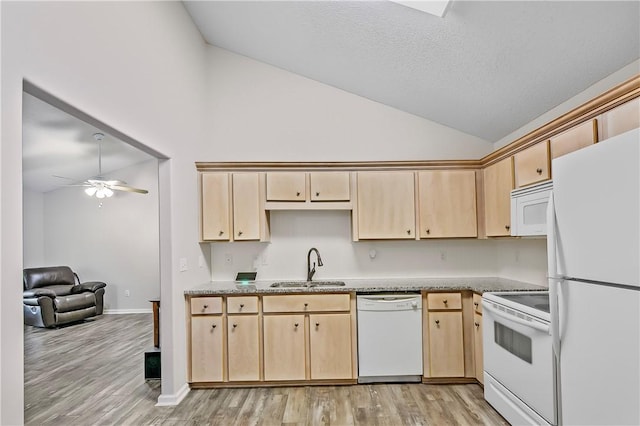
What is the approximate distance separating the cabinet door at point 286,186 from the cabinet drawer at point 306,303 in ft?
3.21

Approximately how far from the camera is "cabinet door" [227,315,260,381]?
3.37 m

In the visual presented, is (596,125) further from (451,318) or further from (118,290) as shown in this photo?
(118,290)

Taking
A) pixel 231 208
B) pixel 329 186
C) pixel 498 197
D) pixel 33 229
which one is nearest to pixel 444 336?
pixel 498 197

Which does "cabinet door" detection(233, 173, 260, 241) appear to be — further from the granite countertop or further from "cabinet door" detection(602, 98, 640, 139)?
"cabinet door" detection(602, 98, 640, 139)

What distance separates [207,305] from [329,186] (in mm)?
1613

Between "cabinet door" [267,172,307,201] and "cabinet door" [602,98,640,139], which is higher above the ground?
"cabinet door" [602,98,640,139]

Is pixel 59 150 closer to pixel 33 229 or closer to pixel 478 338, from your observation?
pixel 33 229

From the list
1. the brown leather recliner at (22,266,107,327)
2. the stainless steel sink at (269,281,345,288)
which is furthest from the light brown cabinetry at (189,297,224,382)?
the brown leather recliner at (22,266,107,327)

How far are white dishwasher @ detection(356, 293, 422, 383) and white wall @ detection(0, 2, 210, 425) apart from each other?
1619mm

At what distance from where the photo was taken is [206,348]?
3.37 meters

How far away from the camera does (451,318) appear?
338 centimetres

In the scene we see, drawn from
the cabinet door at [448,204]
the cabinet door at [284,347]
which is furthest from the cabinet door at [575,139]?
the cabinet door at [284,347]

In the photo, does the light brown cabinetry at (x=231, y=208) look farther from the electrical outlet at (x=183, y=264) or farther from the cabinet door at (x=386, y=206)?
the cabinet door at (x=386, y=206)

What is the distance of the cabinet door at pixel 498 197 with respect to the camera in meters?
3.19
